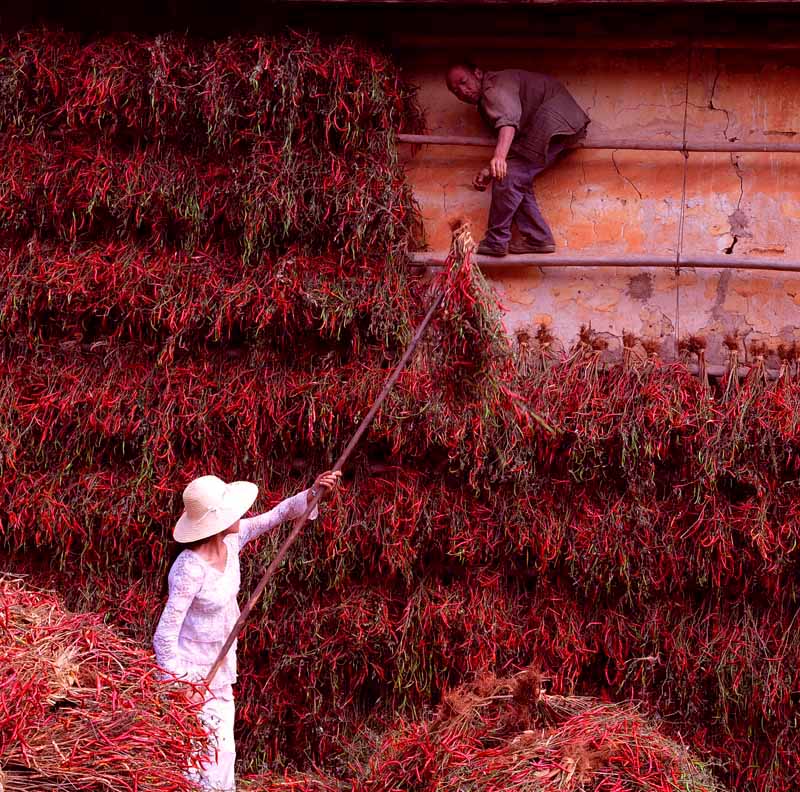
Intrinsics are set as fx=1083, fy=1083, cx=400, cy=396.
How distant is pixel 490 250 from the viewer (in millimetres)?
5586

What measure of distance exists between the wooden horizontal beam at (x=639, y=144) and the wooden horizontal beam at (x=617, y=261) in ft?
1.78

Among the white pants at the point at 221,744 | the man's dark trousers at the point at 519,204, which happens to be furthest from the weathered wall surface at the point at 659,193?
the white pants at the point at 221,744

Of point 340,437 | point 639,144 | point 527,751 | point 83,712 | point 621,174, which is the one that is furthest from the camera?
point 621,174

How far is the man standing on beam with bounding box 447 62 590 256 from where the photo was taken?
5430 mm

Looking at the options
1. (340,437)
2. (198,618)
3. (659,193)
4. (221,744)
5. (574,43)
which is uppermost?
(574,43)

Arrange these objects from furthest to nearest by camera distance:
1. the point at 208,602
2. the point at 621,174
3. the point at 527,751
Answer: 1. the point at 621,174
2. the point at 208,602
3. the point at 527,751

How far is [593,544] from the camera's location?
526 cm

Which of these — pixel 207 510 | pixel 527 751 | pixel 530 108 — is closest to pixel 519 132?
pixel 530 108

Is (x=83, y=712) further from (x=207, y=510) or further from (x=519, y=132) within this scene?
(x=519, y=132)

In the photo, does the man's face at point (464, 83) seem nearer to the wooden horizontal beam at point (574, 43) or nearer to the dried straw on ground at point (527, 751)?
the wooden horizontal beam at point (574, 43)

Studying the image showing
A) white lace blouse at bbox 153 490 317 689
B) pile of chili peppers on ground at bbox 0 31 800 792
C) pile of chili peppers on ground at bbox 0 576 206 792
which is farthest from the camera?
pile of chili peppers on ground at bbox 0 31 800 792

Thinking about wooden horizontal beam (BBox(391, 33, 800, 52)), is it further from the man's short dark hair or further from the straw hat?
the straw hat

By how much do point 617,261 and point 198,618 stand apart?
8.93 ft

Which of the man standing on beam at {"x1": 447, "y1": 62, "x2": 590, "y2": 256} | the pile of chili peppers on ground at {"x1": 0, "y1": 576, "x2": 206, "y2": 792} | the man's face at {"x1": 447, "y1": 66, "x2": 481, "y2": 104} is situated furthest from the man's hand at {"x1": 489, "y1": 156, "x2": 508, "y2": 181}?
the pile of chili peppers on ground at {"x1": 0, "y1": 576, "x2": 206, "y2": 792}
